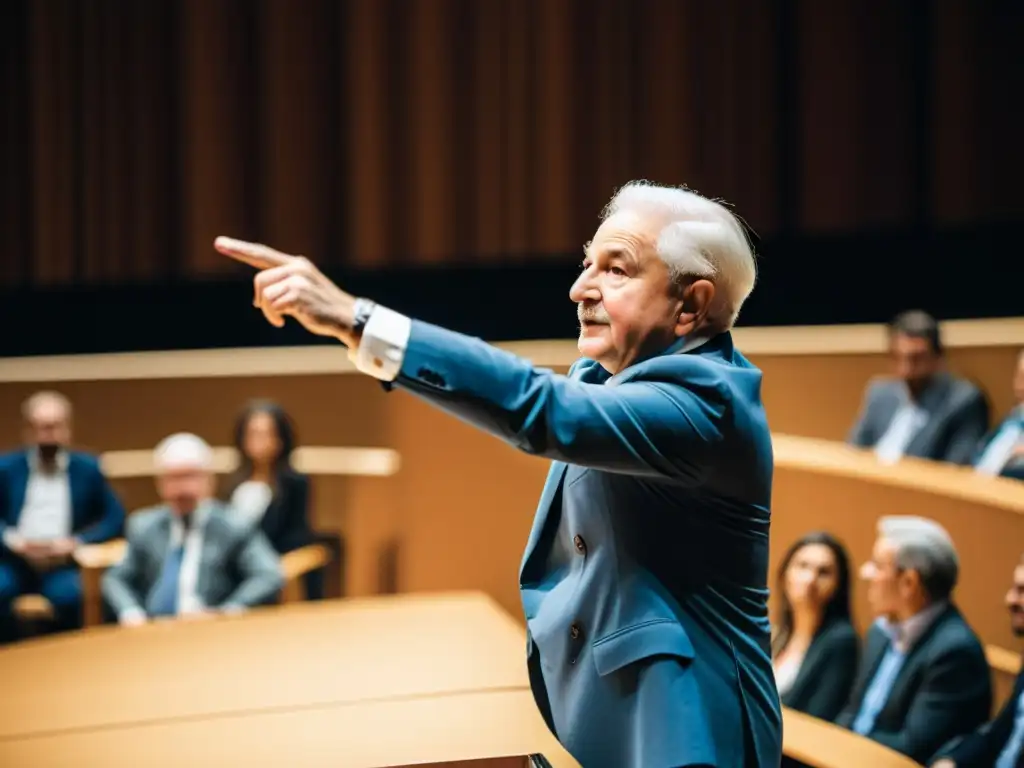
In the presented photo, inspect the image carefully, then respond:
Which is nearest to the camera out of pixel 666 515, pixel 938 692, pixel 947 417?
pixel 666 515

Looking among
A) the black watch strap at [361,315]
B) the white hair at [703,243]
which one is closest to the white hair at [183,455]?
the white hair at [703,243]

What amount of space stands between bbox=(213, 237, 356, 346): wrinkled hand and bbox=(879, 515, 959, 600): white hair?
1923 millimetres

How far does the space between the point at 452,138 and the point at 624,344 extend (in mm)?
3992

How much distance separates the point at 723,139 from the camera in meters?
4.92

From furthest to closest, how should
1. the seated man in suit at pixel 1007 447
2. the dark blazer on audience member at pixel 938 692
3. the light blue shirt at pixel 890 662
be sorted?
the seated man in suit at pixel 1007 447 → the light blue shirt at pixel 890 662 → the dark blazer on audience member at pixel 938 692

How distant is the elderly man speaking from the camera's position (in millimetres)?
1107

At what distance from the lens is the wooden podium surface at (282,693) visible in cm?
158

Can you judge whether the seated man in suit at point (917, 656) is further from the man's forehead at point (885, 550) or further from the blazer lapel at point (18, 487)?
the blazer lapel at point (18, 487)

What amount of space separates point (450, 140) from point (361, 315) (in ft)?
13.6

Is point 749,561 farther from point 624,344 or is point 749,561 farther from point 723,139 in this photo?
point 723,139

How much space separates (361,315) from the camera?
3.36 feet

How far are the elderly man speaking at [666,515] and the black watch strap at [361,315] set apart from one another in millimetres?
68

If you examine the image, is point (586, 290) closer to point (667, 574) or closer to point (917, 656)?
point (667, 574)

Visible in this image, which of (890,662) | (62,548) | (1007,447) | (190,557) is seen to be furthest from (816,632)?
(62,548)
